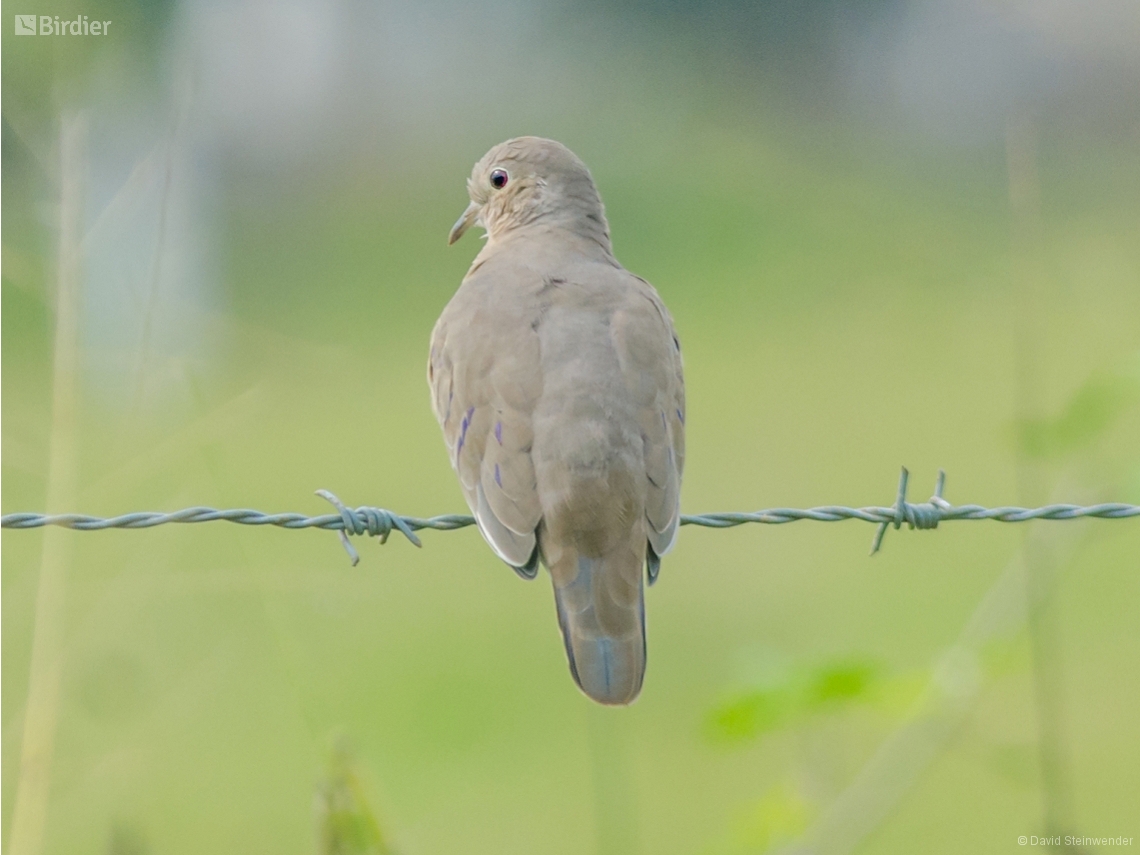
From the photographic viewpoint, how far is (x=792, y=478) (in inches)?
343

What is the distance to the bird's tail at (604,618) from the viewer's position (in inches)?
130

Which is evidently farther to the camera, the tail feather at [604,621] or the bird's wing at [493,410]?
the bird's wing at [493,410]

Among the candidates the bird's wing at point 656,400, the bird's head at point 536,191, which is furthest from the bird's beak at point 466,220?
the bird's wing at point 656,400

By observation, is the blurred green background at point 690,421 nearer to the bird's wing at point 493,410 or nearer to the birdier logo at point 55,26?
the birdier logo at point 55,26

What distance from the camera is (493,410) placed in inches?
144

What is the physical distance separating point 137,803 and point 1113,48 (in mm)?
10347

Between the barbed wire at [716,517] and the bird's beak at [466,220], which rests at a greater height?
the bird's beak at [466,220]

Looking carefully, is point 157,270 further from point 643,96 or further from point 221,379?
point 643,96

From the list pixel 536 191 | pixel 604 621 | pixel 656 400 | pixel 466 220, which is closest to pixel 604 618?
pixel 604 621

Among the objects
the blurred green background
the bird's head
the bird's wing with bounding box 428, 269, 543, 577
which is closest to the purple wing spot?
the bird's wing with bounding box 428, 269, 543, 577

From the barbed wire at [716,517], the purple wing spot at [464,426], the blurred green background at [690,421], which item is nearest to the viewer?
the barbed wire at [716,517]

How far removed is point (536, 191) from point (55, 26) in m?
1.74

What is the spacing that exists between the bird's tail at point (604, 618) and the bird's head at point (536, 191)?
4.78 feet

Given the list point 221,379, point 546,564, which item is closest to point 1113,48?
point 221,379
